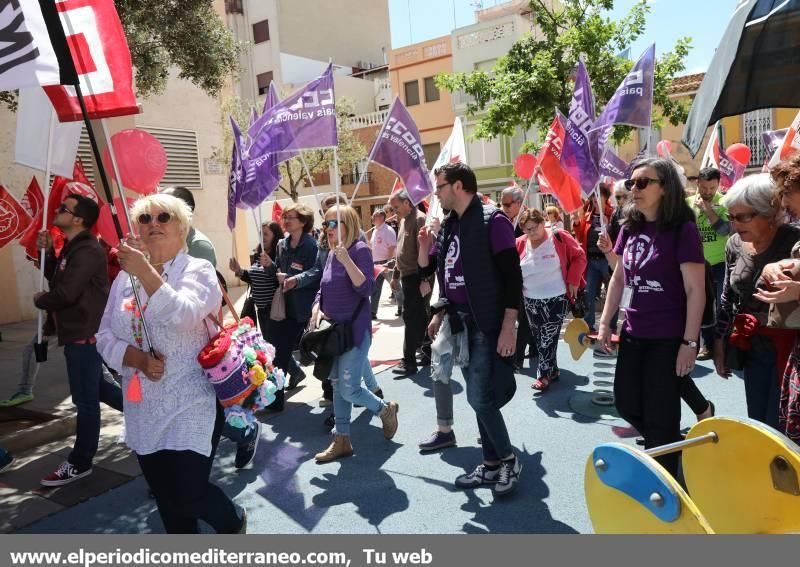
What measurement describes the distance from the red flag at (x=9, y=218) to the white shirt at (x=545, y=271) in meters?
5.11

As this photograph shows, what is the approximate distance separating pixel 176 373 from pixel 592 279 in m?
5.95

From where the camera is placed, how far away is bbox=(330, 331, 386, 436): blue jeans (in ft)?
14.3

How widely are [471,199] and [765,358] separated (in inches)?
68.1

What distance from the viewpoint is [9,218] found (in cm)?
620

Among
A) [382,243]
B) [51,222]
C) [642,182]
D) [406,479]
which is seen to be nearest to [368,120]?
[382,243]

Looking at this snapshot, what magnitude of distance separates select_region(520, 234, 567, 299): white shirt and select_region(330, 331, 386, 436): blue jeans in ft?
6.58

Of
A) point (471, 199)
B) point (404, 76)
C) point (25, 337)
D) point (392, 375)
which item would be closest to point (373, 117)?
point (404, 76)

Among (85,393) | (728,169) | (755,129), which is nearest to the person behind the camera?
(85,393)

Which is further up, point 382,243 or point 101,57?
point 101,57

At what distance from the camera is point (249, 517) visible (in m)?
3.61

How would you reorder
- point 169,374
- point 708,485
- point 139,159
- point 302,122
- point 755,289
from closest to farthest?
point 708,485, point 169,374, point 755,289, point 302,122, point 139,159

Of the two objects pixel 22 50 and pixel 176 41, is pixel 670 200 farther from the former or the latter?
pixel 176 41

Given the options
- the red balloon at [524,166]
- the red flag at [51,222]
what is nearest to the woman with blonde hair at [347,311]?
the red flag at [51,222]

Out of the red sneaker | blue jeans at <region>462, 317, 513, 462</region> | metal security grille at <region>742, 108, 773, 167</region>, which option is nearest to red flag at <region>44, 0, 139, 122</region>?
blue jeans at <region>462, 317, 513, 462</region>
